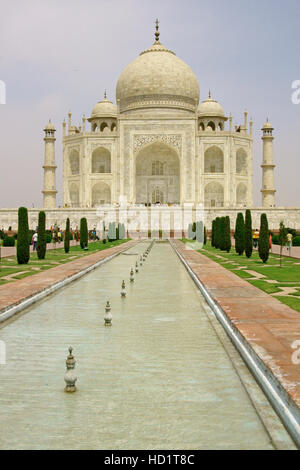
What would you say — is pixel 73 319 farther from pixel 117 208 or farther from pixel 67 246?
pixel 117 208

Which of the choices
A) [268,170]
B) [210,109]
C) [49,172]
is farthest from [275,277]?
[210,109]

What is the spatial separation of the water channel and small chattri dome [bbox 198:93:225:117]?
4100cm

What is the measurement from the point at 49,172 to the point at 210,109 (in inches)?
593

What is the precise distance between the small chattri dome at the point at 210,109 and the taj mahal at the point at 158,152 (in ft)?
0.29

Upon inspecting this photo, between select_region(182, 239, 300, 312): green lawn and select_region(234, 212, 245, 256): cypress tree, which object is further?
select_region(234, 212, 245, 256): cypress tree

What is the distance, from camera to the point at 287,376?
3717 mm

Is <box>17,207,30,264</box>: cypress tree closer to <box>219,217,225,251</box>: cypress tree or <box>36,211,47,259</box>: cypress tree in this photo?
<box>36,211,47,259</box>: cypress tree

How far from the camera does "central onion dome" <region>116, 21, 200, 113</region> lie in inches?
1777

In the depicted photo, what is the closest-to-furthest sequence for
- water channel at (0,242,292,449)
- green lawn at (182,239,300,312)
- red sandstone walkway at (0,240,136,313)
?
1. water channel at (0,242,292,449)
2. red sandstone walkway at (0,240,136,313)
3. green lawn at (182,239,300,312)

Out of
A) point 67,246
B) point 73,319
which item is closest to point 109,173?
point 67,246

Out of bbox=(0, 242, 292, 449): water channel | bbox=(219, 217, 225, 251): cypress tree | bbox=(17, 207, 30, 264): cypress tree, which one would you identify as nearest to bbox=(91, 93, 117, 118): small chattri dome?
bbox=(219, 217, 225, 251): cypress tree

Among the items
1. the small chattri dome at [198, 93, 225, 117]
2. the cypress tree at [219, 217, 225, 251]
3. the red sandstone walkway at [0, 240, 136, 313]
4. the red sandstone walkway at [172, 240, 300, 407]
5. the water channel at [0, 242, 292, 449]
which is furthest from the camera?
the small chattri dome at [198, 93, 225, 117]

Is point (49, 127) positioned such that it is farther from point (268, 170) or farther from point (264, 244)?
point (264, 244)

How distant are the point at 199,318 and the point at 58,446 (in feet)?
13.0
